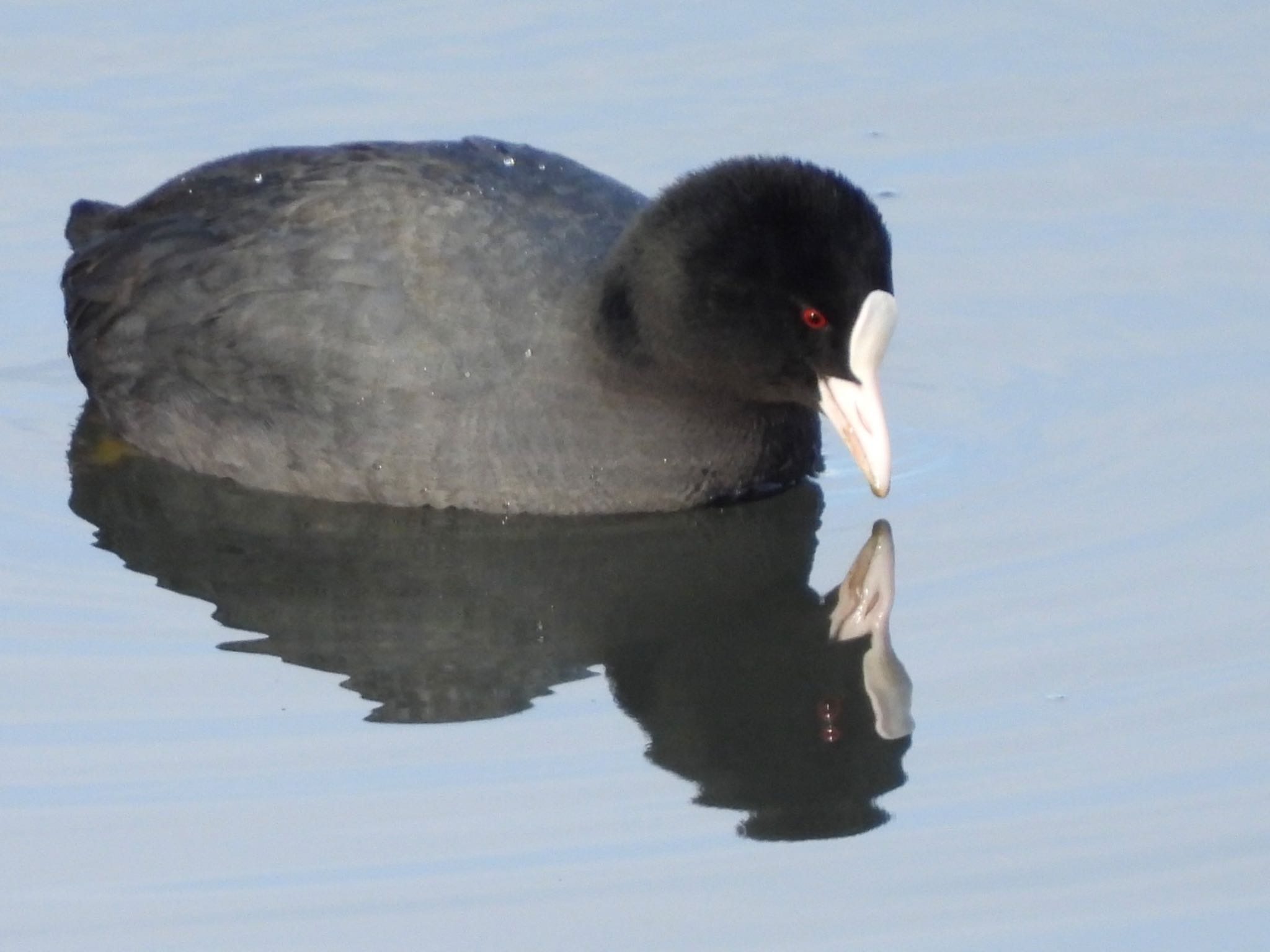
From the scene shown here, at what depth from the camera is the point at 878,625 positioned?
6250mm

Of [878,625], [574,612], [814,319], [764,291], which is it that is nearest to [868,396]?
[814,319]

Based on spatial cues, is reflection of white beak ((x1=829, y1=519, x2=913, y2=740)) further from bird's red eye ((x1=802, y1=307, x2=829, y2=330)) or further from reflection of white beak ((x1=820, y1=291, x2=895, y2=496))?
bird's red eye ((x1=802, y1=307, x2=829, y2=330))

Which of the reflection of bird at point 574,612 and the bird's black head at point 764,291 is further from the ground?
the bird's black head at point 764,291

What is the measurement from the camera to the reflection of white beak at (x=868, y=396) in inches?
251

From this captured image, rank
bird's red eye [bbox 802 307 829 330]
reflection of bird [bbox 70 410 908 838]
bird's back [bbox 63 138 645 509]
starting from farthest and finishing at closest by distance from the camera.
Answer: bird's back [bbox 63 138 645 509]
bird's red eye [bbox 802 307 829 330]
reflection of bird [bbox 70 410 908 838]

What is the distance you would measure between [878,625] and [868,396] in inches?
21.3

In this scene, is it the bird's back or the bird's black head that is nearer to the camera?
the bird's black head

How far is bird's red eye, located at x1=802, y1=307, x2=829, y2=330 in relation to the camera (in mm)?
6480

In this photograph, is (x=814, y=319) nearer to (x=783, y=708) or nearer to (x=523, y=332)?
(x=523, y=332)

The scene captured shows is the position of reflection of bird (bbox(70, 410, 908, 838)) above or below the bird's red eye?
below

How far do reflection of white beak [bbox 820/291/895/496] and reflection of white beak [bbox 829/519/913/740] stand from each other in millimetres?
188

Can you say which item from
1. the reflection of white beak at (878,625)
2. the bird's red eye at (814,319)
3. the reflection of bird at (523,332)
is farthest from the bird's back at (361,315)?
the reflection of white beak at (878,625)

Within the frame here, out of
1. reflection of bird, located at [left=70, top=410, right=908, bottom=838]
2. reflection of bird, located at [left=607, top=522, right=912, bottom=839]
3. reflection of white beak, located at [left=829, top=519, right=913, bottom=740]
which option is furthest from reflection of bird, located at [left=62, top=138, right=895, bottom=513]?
reflection of bird, located at [left=607, top=522, right=912, bottom=839]

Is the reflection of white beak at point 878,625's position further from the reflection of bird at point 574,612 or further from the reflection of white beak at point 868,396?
the reflection of white beak at point 868,396
